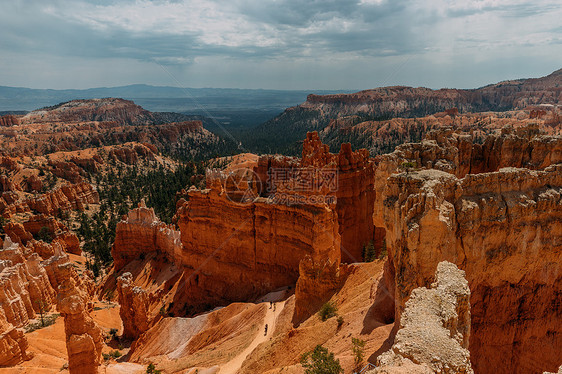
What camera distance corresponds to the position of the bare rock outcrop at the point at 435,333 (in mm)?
6789

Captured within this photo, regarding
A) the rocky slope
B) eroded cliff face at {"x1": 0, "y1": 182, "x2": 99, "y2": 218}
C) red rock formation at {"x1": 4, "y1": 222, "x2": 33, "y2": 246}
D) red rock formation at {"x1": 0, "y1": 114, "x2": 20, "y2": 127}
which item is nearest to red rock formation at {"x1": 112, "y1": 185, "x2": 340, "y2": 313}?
red rock formation at {"x1": 4, "y1": 222, "x2": 33, "y2": 246}

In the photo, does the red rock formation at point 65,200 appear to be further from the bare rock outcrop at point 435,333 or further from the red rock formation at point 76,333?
the bare rock outcrop at point 435,333

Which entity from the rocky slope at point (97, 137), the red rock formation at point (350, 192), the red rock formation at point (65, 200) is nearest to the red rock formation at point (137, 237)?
the red rock formation at point (350, 192)

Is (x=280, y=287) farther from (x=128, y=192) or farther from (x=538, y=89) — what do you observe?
(x=538, y=89)

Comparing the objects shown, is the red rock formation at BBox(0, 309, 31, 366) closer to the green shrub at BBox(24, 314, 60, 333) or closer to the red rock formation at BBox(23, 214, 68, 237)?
the green shrub at BBox(24, 314, 60, 333)

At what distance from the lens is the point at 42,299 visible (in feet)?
91.1

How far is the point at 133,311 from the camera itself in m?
27.4

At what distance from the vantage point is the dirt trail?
17875mm

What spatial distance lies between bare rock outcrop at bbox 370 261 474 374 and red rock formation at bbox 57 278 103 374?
16.6m

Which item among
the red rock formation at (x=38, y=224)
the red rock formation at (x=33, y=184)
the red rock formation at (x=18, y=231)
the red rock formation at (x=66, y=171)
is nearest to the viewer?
the red rock formation at (x=18, y=231)

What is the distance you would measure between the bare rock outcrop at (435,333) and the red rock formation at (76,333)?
1664 centimetres

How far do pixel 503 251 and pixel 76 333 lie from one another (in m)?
20.8

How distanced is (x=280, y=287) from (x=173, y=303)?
1068cm

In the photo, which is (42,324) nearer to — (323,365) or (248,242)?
(248,242)
